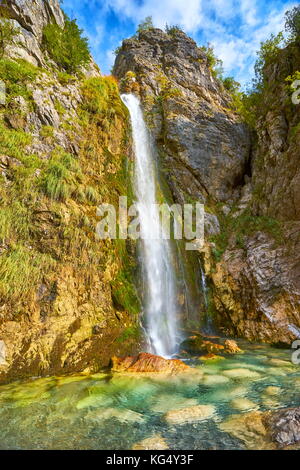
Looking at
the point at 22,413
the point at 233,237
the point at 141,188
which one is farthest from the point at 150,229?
the point at 22,413

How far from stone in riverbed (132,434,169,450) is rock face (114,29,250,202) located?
34.4 feet

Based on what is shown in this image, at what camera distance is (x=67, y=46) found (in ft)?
31.8

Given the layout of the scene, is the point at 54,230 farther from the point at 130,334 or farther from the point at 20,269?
the point at 130,334

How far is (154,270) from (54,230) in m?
3.48

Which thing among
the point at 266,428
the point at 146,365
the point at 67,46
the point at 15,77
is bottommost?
the point at 146,365

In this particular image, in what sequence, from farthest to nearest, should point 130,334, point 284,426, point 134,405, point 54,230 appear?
point 130,334 < point 54,230 < point 134,405 < point 284,426

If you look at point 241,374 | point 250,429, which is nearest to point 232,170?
point 241,374

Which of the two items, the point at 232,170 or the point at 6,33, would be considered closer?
the point at 6,33

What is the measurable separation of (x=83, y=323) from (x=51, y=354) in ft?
2.80

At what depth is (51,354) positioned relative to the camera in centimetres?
494

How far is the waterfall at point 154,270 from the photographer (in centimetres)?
712

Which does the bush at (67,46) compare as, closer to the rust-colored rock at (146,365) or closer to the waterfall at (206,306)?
the waterfall at (206,306)

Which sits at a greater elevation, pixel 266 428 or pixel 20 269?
pixel 20 269

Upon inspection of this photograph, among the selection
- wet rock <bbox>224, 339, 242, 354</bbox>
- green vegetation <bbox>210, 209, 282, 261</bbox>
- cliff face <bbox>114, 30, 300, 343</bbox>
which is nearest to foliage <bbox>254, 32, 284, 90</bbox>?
cliff face <bbox>114, 30, 300, 343</bbox>
